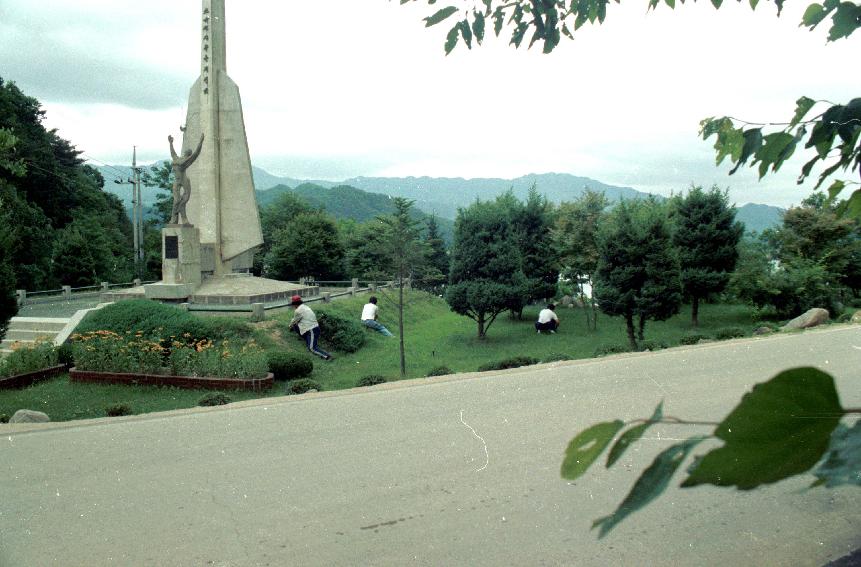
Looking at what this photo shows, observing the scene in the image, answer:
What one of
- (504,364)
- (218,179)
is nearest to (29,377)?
(504,364)

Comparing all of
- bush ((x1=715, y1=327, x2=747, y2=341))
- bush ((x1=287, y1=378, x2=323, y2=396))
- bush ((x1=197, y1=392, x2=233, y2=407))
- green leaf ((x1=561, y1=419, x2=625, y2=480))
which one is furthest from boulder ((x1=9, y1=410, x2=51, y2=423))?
bush ((x1=715, y1=327, x2=747, y2=341))

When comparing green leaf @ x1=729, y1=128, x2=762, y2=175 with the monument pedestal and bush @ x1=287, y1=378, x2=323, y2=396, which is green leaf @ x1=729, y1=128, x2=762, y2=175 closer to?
bush @ x1=287, y1=378, x2=323, y2=396

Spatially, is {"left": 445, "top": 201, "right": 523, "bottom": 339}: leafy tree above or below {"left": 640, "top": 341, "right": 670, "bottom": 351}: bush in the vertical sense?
above

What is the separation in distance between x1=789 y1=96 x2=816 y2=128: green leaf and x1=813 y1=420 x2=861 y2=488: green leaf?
591 millimetres

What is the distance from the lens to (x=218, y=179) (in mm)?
21641

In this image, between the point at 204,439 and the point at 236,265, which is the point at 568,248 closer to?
the point at 236,265

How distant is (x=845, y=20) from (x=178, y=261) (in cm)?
1960

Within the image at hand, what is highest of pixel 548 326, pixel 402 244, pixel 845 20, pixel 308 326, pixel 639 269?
pixel 845 20

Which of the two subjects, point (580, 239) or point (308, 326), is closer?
point (308, 326)

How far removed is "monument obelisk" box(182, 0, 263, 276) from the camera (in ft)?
69.1

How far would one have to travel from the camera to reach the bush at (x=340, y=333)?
54.4 feet

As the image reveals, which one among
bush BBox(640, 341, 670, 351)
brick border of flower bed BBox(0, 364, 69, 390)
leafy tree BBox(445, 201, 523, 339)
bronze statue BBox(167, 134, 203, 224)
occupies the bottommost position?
brick border of flower bed BBox(0, 364, 69, 390)

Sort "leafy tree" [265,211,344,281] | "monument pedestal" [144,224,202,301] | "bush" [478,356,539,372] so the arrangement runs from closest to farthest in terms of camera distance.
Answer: "bush" [478,356,539,372] → "monument pedestal" [144,224,202,301] → "leafy tree" [265,211,344,281]

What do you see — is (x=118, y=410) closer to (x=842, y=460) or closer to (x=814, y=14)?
(x=814, y=14)
